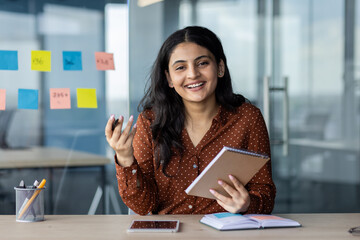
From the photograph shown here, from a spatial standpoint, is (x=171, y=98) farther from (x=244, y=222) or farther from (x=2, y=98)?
(x=2, y=98)

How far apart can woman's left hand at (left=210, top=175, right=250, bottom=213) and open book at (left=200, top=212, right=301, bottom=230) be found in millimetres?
50

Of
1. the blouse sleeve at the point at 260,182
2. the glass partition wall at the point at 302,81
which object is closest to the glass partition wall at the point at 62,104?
the glass partition wall at the point at 302,81

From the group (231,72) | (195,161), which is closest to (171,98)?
(195,161)

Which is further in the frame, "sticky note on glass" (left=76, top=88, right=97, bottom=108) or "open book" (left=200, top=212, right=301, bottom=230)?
"sticky note on glass" (left=76, top=88, right=97, bottom=108)

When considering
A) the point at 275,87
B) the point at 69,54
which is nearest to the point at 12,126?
the point at 69,54

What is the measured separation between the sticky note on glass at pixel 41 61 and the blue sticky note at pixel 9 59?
0.33 feet

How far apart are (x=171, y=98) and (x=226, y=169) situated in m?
0.62

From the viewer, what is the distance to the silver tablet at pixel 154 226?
4.45 feet

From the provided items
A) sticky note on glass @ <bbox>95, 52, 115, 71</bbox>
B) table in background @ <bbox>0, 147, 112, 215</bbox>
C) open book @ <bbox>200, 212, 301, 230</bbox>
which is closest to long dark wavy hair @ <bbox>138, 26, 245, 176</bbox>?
open book @ <bbox>200, 212, 301, 230</bbox>

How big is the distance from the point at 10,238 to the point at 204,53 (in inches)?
37.4

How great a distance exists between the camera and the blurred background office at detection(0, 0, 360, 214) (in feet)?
9.82

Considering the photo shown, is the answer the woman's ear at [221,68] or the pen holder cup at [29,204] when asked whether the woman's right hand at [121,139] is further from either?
the woman's ear at [221,68]

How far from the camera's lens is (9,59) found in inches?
116

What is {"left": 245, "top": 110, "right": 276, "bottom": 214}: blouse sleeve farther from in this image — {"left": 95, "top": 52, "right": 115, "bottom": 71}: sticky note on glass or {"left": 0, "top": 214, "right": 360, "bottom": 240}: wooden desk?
{"left": 95, "top": 52, "right": 115, "bottom": 71}: sticky note on glass
